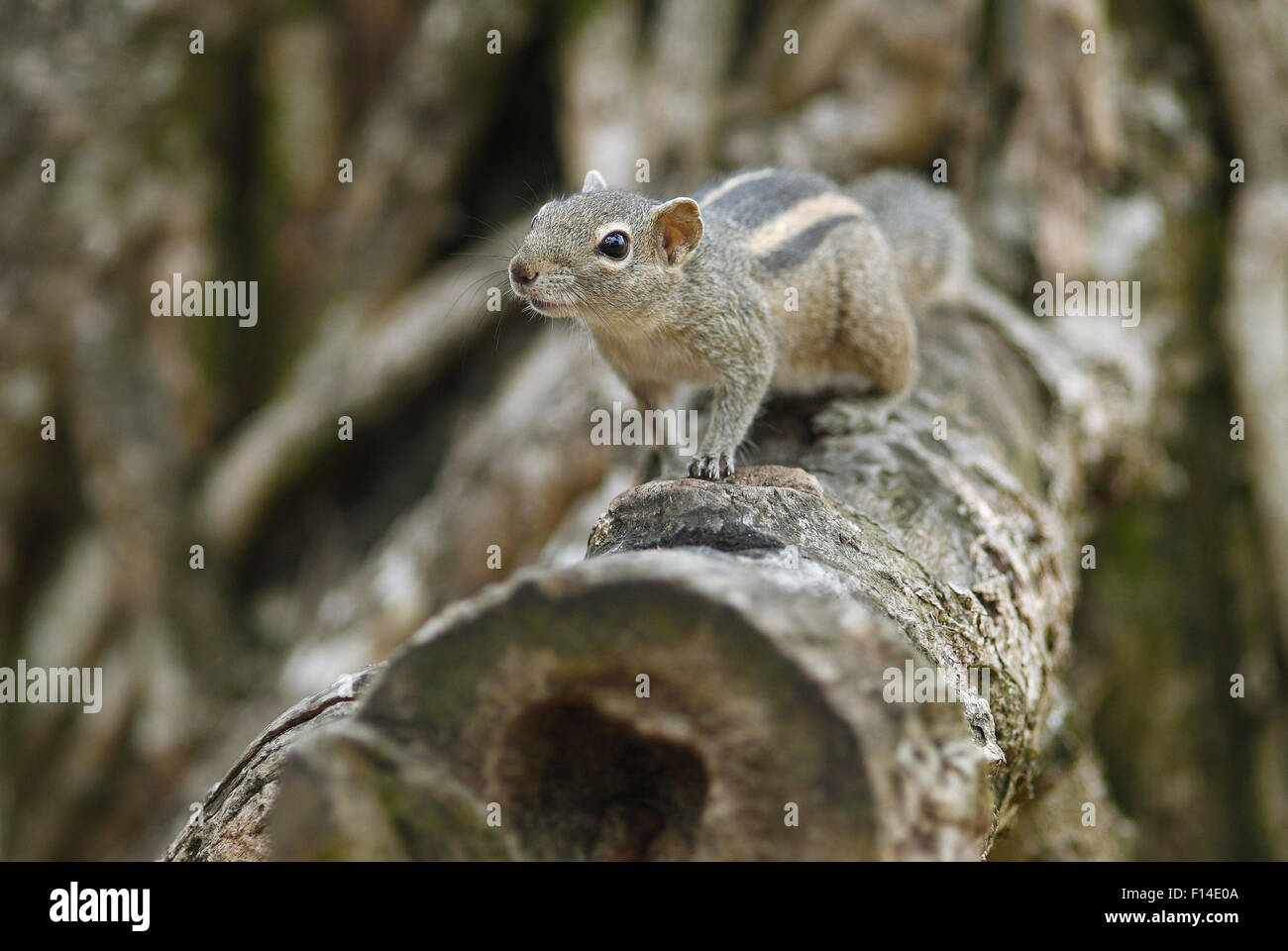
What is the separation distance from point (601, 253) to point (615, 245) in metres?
0.05

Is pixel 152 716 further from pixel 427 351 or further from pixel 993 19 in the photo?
pixel 993 19

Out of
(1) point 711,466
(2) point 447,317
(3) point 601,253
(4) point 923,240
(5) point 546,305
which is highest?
(2) point 447,317

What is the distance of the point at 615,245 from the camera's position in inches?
141

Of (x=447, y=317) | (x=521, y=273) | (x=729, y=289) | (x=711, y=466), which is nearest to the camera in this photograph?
(x=711, y=466)

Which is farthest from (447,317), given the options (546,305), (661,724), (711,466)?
(661,724)

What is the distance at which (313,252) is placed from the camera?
7.12 m

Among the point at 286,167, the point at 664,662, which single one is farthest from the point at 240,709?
the point at 664,662

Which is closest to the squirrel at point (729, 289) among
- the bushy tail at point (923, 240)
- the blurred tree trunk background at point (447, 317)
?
the bushy tail at point (923, 240)

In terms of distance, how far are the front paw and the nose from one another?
2.60 feet

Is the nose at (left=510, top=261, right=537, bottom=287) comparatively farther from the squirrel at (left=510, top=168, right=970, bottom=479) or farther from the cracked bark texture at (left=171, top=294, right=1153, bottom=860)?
the cracked bark texture at (left=171, top=294, right=1153, bottom=860)

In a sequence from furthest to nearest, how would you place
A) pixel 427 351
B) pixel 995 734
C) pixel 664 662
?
pixel 427 351 < pixel 995 734 < pixel 664 662

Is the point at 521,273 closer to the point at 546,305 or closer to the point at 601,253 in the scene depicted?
the point at 546,305

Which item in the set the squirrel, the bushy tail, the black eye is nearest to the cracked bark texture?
the squirrel

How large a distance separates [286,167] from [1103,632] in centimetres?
557
